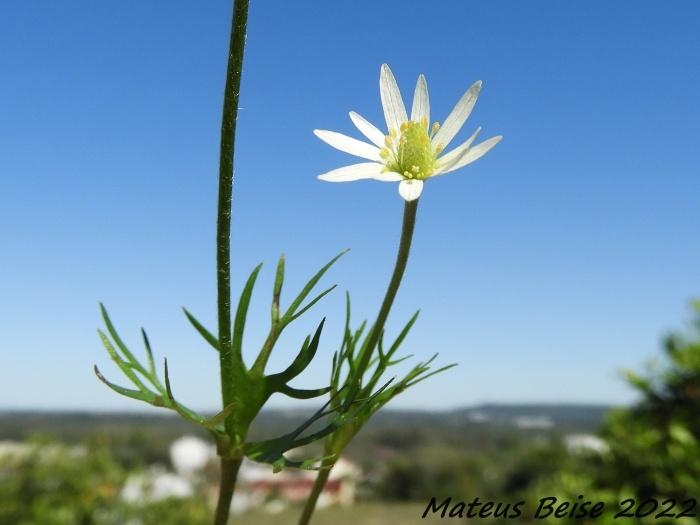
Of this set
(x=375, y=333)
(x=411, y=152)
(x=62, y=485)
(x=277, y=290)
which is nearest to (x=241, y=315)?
(x=277, y=290)

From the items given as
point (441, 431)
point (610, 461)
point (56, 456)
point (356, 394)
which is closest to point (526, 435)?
point (441, 431)

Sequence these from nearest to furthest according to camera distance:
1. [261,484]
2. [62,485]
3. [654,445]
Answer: [654,445], [62,485], [261,484]

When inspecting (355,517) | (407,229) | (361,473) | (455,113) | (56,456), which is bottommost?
(355,517)

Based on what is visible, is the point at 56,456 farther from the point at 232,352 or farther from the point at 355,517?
the point at 232,352

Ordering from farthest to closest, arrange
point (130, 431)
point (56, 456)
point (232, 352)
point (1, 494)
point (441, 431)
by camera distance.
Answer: point (441, 431)
point (130, 431)
point (56, 456)
point (1, 494)
point (232, 352)

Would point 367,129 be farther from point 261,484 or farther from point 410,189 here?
point 261,484

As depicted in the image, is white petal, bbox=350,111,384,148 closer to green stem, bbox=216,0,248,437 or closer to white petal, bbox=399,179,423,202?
white petal, bbox=399,179,423,202

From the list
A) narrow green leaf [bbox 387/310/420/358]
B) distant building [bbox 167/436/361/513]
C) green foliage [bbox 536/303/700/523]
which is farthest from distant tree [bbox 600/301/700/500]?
distant building [bbox 167/436/361/513]
